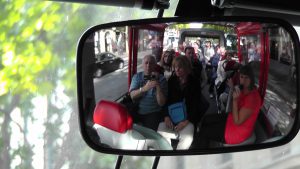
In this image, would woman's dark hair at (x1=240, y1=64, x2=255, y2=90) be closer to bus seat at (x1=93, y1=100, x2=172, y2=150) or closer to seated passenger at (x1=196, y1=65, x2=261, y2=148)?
seated passenger at (x1=196, y1=65, x2=261, y2=148)

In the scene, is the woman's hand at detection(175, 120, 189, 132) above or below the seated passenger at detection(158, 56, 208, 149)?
below

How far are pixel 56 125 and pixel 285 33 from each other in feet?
3.01

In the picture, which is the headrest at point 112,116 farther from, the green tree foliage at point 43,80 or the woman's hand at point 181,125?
the green tree foliage at point 43,80

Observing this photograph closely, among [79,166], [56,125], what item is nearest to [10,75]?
[56,125]

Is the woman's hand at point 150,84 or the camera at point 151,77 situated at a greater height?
the camera at point 151,77

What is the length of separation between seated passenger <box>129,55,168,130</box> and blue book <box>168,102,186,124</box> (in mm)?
22

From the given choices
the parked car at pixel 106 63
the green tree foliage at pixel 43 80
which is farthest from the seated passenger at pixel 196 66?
the green tree foliage at pixel 43 80

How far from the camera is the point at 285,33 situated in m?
0.86

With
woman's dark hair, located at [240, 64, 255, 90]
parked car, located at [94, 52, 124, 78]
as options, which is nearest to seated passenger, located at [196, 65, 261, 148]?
woman's dark hair, located at [240, 64, 255, 90]

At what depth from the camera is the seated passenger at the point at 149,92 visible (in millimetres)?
804

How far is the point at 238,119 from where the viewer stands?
2.77ft

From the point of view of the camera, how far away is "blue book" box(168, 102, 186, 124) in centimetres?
81

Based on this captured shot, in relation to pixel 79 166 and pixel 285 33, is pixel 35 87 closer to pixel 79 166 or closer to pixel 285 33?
pixel 79 166

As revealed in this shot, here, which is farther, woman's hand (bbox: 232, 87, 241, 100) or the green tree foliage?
the green tree foliage
